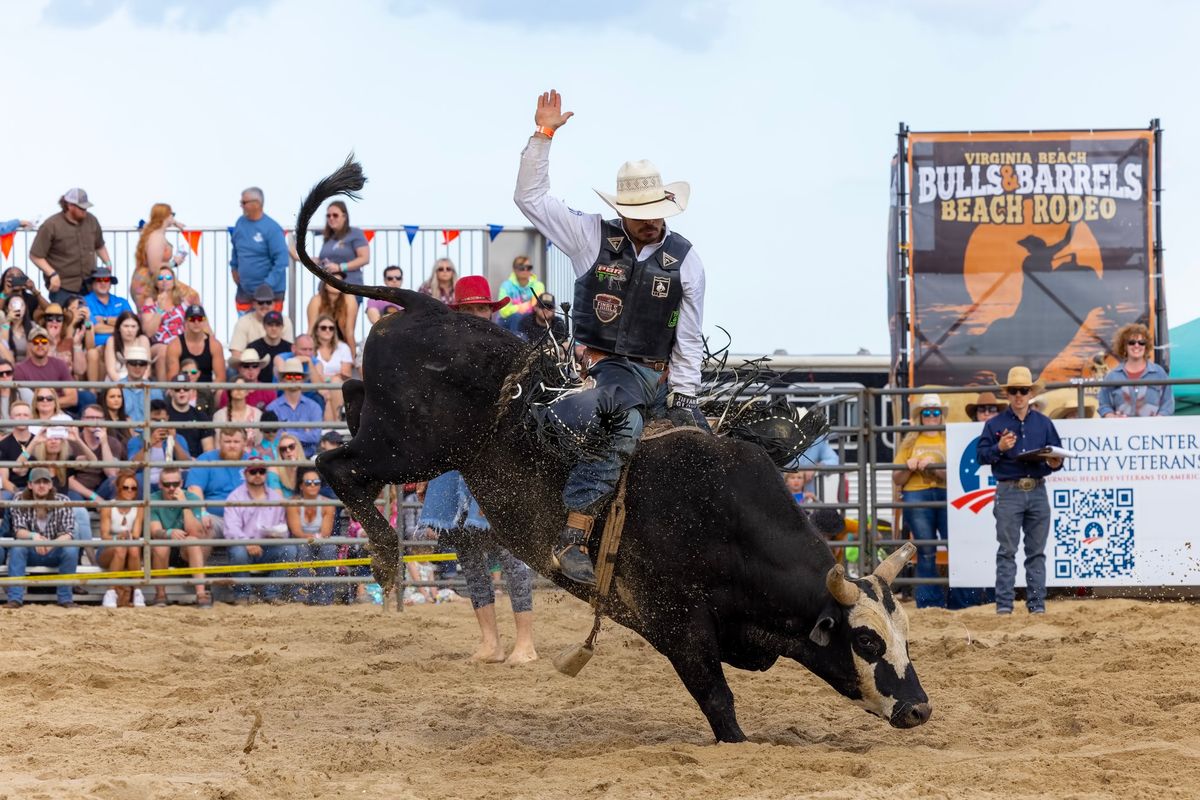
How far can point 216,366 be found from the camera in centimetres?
1130

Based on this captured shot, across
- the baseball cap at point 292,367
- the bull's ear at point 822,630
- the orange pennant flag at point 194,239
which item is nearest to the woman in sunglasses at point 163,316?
the orange pennant flag at point 194,239

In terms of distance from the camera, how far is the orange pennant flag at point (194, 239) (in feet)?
41.2

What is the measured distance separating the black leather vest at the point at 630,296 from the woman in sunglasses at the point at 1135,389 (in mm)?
5365

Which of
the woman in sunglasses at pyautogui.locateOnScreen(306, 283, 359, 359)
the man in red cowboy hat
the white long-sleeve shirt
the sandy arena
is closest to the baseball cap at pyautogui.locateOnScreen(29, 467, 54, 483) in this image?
the sandy arena

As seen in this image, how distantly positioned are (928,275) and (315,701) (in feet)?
26.6

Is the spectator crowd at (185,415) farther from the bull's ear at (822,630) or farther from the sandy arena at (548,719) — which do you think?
the bull's ear at (822,630)

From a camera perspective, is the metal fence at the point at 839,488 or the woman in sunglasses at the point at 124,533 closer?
the metal fence at the point at 839,488

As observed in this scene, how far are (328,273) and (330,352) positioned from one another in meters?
5.63

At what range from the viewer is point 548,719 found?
5.83m

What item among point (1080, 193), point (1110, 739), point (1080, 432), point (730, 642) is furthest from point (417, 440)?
point (1080, 193)

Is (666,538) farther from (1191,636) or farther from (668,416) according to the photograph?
(1191,636)

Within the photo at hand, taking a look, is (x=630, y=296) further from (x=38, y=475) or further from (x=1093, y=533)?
(x=38, y=475)

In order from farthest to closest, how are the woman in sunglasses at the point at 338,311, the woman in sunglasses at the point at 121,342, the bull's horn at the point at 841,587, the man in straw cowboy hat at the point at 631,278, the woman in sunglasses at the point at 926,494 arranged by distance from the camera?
the woman in sunglasses at the point at 338,311 → the woman in sunglasses at the point at 121,342 → the woman in sunglasses at the point at 926,494 → the man in straw cowboy hat at the point at 631,278 → the bull's horn at the point at 841,587

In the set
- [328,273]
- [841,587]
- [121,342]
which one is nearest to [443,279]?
[121,342]
